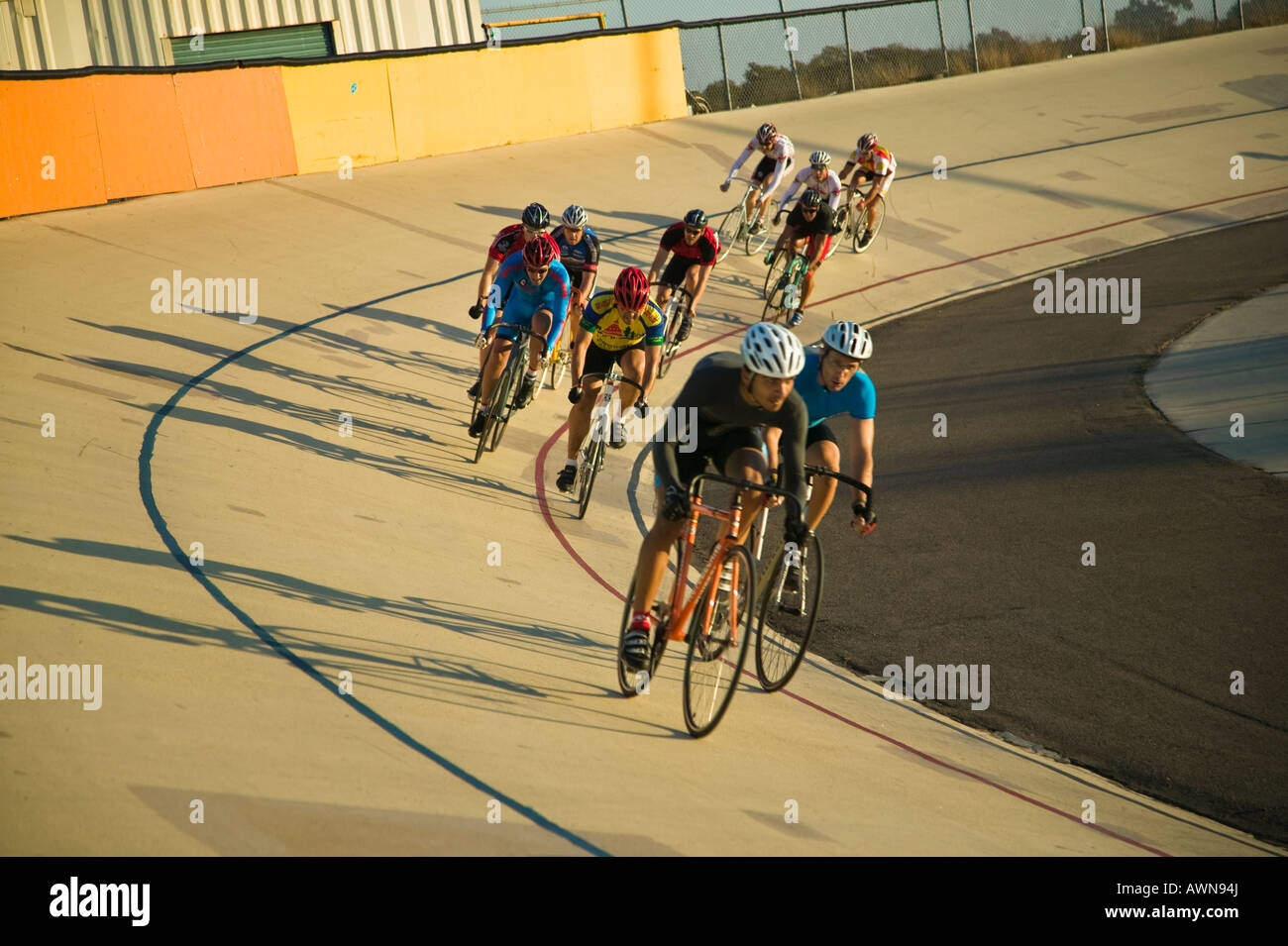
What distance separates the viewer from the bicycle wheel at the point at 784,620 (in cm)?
507

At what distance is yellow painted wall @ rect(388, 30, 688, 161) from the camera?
668 inches

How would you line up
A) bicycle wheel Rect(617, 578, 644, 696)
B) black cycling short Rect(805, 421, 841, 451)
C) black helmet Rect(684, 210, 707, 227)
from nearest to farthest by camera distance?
bicycle wheel Rect(617, 578, 644, 696) → black cycling short Rect(805, 421, 841, 451) → black helmet Rect(684, 210, 707, 227)

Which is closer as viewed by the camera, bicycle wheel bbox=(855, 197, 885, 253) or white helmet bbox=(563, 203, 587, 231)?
white helmet bbox=(563, 203, 587, 231)

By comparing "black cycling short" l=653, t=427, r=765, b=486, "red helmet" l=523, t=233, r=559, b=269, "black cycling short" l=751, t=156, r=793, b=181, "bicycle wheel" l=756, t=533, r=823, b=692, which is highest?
"black cycling short" l=751, t=156, r=793, b=181

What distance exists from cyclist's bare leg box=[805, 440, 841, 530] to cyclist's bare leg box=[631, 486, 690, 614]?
124cm

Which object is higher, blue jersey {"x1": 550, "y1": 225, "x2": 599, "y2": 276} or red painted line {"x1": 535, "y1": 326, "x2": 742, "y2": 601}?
blue jersey {"x1": 550, "y1": 225, "x2": 599, "y2": 276}

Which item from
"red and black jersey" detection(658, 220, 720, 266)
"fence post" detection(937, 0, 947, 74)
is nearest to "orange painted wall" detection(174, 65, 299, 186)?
"red and black jersey" detection(658, 220, 720, 266)

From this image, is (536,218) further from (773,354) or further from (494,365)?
(773,354)

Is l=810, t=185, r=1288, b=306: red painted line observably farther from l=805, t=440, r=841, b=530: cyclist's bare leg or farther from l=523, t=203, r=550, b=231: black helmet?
l=805, t=440, r=841, b=530: cyclist's bare leg

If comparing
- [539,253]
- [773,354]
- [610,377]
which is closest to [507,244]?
[539,253]

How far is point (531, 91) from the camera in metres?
18.4

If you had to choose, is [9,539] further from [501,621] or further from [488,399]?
[488,399]

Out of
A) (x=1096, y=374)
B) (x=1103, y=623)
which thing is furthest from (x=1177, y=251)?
(x=1103, y=623)

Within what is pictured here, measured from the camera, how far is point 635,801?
4.22 metres
